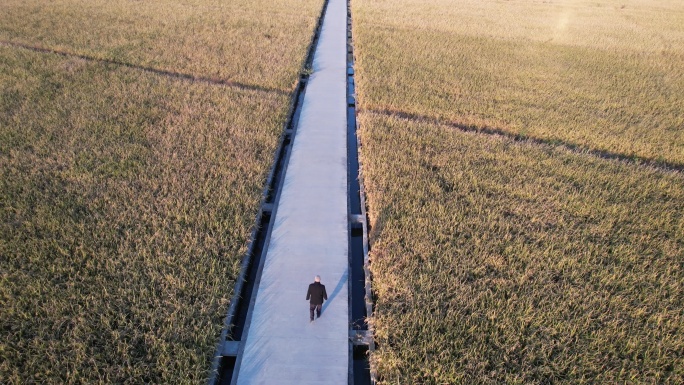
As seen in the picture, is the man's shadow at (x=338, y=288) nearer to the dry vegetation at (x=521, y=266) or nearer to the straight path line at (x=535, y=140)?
the dry vegetation at (x=521, y=266)

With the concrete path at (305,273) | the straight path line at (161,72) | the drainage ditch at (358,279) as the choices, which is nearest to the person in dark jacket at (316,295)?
the concrete path at (305,273)

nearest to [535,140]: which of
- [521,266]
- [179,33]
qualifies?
[521,266]

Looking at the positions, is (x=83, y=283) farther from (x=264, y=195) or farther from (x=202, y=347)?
(x=264, y=195)

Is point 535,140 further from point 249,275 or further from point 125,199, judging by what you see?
point 125,199

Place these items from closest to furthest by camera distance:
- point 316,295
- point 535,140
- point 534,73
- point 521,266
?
point 316,295, point 521,266, point 535,140, point 534,73

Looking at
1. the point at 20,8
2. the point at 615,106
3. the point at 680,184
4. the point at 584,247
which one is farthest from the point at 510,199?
the point at 20,8

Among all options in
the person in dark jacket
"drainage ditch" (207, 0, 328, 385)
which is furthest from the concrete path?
the person in dark jacket

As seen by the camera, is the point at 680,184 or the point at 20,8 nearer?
the point at 680,184

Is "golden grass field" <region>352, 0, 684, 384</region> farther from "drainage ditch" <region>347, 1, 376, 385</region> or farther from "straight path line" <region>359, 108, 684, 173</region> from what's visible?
"drainage ditch" <region>347, 1, 376, 385</region>
